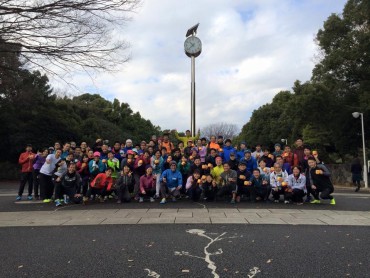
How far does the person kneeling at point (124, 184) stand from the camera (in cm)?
1070

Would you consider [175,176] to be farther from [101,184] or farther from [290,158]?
[290,158]

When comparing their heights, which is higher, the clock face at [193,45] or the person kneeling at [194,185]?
the clock face at [193,45]

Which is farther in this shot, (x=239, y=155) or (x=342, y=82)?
(x=342, y=82)

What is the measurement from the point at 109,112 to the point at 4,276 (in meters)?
42.3

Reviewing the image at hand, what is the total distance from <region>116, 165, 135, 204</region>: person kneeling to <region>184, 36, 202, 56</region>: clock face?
13.7 meters

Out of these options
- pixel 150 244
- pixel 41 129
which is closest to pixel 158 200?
pixel 150 244

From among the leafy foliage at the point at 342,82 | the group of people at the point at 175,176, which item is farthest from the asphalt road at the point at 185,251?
the leafy foliage at the point at 342,82

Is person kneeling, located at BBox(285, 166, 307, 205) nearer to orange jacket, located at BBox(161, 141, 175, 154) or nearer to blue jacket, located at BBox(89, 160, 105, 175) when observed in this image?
orange jacket, located at BBox(161, 141, 175, 154)

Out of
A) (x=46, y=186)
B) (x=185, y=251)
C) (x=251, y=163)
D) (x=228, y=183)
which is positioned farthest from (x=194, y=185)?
(x=185, y=251)

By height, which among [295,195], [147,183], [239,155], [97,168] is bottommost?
[295,195]

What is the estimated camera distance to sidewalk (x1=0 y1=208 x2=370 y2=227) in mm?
7777

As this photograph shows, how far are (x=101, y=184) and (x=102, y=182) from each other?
7 cm

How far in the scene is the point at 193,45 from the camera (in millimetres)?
22797

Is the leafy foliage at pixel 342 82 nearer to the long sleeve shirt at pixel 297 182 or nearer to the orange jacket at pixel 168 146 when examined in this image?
the long sleeve shirt at pixel 297 182
